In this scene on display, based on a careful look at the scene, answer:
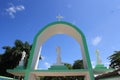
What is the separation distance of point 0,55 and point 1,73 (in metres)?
4.03

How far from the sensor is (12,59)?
33.9 meters

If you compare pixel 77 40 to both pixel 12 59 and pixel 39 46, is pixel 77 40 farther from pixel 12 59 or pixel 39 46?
pixel 12 59

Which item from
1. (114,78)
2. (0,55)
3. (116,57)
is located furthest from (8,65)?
(114,78)

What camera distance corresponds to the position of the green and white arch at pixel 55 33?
13.9 meters

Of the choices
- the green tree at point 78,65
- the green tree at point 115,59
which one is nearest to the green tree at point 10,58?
the green tree at point 78,65

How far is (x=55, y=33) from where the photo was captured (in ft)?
55.7

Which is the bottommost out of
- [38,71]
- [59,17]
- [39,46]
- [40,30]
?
[38,71]

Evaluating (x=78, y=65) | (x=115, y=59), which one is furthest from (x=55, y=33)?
(x=78, y=65)

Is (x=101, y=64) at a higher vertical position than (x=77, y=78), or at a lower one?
lower

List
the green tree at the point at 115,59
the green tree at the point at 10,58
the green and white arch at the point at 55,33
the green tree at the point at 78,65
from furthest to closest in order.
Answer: the green tree at the point at 78,65, the green tree at the point at 10,58, the green tree at the point at 115,59, the green and white arch at the point at 55,33

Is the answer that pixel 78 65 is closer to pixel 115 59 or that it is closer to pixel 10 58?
pixel 115 59

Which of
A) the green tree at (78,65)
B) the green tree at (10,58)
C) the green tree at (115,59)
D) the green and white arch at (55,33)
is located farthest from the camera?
the green tree at (78,65)

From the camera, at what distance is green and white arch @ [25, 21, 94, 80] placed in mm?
13938

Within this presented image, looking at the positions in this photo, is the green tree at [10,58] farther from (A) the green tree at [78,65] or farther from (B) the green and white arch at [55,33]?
(B) the green and white arch at [55,33]
